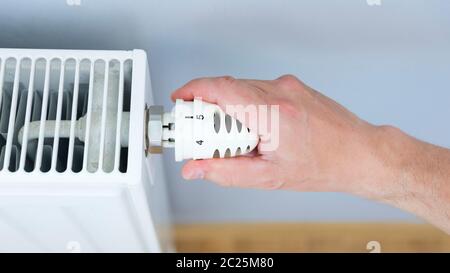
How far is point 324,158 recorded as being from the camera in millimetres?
542

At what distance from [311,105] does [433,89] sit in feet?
0.92

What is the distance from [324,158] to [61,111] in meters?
0.24

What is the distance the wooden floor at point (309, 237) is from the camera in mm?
1087

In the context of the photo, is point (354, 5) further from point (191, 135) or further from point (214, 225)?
point (214, 225)

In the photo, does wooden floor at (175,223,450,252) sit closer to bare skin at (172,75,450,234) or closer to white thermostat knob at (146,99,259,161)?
bare skin at (172,75,450,234)

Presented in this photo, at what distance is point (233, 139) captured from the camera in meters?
0.50

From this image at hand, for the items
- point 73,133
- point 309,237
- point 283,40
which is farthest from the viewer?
point 309,237

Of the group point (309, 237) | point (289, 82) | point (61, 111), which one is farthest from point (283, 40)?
point (309, 237)

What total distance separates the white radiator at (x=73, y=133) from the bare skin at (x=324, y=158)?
0.16ft

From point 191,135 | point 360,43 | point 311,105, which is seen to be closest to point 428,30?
point 360,43

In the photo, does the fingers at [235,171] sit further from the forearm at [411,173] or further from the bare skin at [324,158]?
the forearm at [411,173]

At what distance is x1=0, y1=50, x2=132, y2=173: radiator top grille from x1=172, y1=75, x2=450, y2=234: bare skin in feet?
0.19

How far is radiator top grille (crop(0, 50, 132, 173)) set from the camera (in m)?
0.50

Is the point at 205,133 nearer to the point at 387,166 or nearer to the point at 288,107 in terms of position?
the point at 288,107
